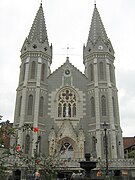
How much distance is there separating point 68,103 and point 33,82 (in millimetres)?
6771

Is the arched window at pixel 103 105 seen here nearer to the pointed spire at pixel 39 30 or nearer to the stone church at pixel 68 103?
the stone church at pixel 68 103

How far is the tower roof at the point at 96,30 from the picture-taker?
43.9 meters

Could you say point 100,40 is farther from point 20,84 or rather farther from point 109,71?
point 20,84

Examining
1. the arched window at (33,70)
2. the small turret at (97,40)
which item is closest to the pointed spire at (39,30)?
the arched window at (33,70)

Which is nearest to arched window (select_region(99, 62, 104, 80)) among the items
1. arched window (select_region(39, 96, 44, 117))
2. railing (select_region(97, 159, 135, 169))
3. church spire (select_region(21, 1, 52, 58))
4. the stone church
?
the stone church

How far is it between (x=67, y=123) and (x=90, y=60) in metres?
12.6

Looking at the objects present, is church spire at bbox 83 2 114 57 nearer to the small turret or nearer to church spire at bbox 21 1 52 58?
the small turret

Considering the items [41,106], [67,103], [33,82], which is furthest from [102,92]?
[33,82]

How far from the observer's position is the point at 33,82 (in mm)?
38656

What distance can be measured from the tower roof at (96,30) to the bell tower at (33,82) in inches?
331

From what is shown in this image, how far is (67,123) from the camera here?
1396 inches

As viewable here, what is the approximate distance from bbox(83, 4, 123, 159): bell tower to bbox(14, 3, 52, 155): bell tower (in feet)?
24.8

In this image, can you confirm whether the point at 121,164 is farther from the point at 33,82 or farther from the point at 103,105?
the point at 33,82

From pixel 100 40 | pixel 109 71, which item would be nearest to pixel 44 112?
pixel 109 71
